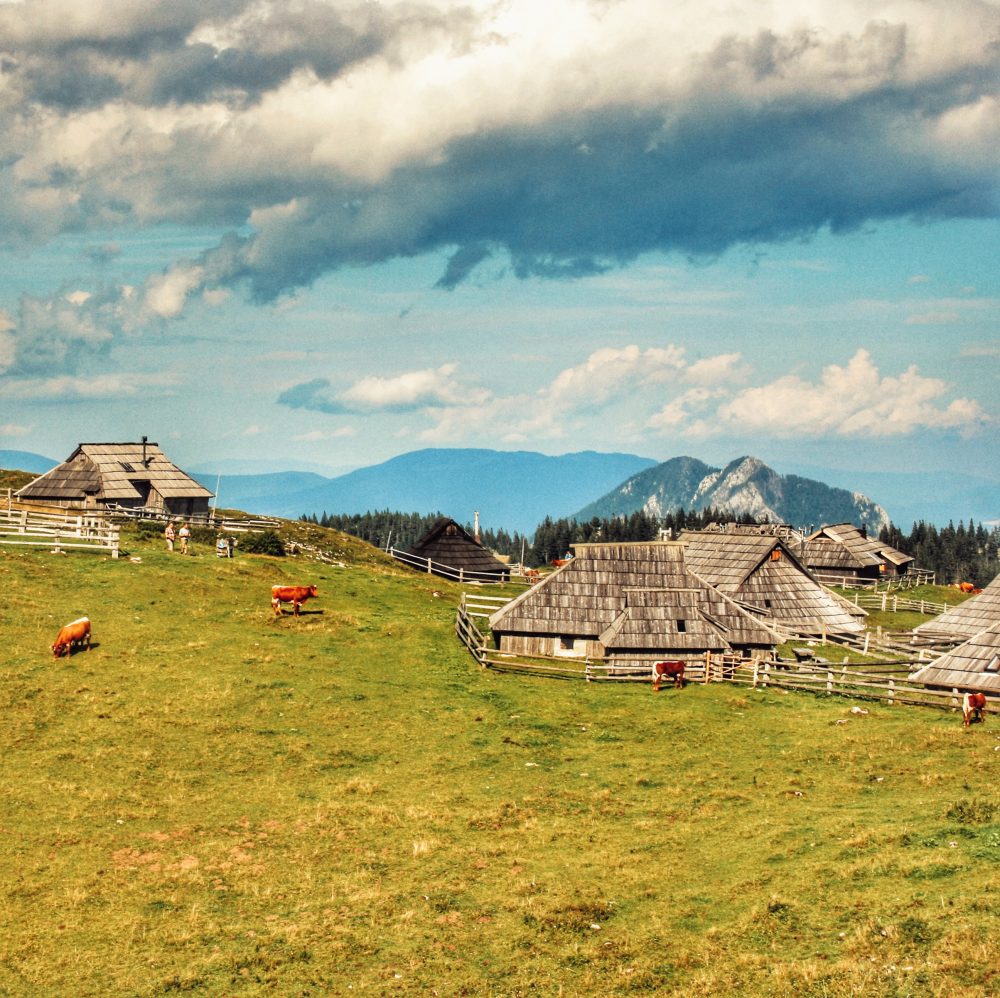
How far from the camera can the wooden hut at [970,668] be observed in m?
32.6

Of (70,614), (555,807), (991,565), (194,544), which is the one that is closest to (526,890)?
(555,807)

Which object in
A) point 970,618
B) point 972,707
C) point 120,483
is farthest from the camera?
point 120,483

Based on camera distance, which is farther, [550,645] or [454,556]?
[454,556]

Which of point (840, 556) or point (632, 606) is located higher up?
point (840, 556)

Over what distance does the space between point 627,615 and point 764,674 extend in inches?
230

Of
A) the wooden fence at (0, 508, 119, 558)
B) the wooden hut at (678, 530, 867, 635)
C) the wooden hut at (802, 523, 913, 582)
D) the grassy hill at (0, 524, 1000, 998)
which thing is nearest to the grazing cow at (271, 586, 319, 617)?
the grassy hill at (0, 524, 1000, 998)

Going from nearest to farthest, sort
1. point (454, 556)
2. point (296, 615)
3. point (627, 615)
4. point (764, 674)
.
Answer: point (764, 674)
point (627, 615)
point (296, 615)
point (454, 556)

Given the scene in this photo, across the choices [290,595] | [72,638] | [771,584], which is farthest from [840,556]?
[72,638]

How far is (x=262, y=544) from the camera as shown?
57156mm

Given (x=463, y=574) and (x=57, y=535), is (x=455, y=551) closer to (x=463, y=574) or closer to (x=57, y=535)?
(x=463, y=574)

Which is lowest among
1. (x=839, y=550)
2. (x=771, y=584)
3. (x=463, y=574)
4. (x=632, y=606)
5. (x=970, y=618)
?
(x=632, y=606)

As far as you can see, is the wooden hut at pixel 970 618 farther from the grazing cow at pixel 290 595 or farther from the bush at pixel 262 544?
the bush at pixel 262 544

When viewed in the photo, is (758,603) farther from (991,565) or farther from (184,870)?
(991,565)

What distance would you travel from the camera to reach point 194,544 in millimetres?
55438
